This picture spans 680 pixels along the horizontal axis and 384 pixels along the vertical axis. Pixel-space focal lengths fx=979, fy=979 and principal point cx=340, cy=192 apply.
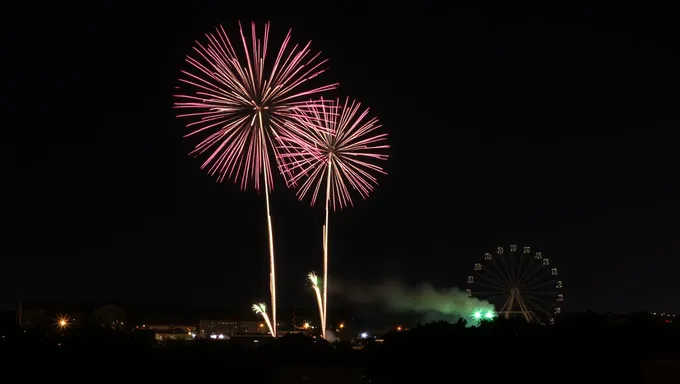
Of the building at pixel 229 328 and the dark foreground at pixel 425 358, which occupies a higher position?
the building at pixel 229 328

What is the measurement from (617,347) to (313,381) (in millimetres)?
10952

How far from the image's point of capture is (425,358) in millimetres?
33719

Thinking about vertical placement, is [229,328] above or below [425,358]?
above

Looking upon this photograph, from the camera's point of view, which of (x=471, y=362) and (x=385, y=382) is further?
(x=385, y=382)

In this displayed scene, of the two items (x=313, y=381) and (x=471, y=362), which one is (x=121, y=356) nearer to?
(x=313, y=381)

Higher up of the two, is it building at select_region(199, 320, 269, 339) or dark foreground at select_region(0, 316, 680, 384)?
building at select_region(199, 320, 269, 339)

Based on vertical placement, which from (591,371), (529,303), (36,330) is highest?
(529,303)

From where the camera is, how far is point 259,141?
41406mm

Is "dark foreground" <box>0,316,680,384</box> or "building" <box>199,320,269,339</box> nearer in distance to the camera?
"dark foreground" <box>0,316,680,384</box>

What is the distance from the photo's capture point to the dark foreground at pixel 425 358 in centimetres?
2856

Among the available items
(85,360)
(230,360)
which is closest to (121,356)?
(85,360)

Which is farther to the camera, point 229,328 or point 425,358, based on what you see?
point 229,328

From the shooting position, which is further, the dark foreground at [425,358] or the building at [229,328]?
the building at [229,328]

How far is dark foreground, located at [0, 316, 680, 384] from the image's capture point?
2856 centimetres
